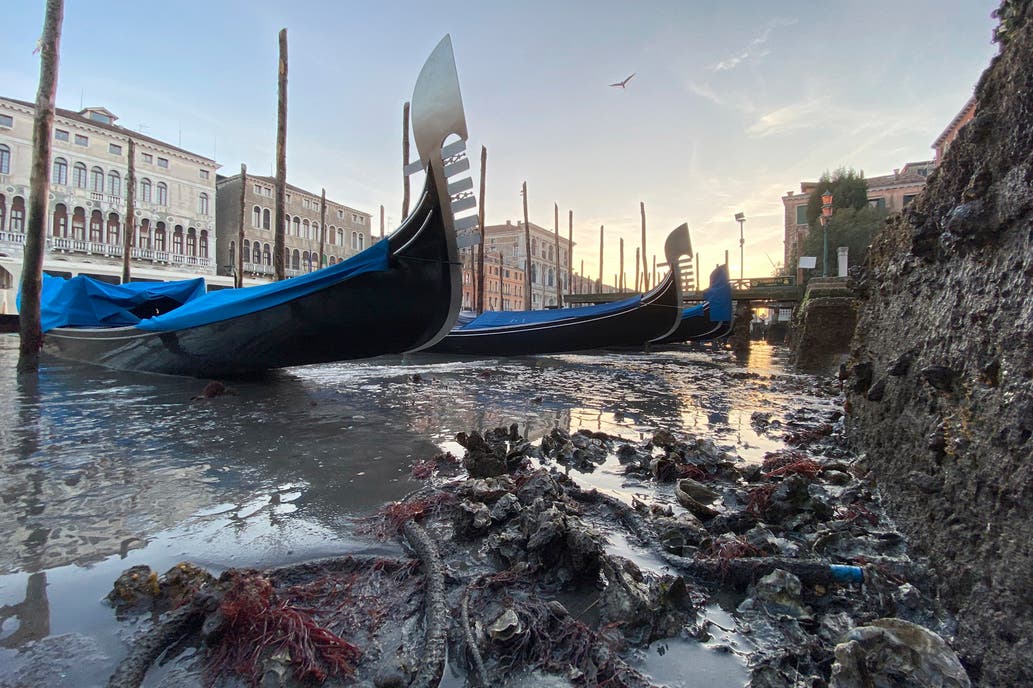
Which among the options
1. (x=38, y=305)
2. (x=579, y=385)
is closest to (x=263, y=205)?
(x=38, y=305)

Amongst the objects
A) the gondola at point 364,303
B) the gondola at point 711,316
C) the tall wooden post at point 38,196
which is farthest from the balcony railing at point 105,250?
the gondola at point 711,316

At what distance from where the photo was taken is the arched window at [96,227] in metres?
36.5

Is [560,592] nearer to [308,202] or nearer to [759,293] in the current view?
[759,293]

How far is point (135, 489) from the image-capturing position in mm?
2562

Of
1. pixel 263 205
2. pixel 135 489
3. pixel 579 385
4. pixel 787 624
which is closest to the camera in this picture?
pixel 787 624

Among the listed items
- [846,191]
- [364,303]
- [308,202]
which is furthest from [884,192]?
[308,202]

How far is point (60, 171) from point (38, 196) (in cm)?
3797

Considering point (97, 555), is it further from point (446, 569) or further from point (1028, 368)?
point (1028, 368)

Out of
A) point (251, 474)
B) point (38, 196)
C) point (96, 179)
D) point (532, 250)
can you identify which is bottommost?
point (251, 474)

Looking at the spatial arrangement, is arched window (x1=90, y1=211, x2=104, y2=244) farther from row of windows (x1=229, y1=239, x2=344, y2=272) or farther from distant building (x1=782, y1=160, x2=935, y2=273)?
distant building (x1=782, y1=160, x2=935, y2=273)

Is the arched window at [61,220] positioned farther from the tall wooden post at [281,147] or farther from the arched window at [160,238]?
the tall wooden post at [281,147]

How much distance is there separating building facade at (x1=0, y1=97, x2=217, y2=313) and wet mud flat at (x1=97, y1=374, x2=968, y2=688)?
1552 inches

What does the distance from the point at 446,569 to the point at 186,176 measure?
49581 mm

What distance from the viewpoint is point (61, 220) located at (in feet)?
115
